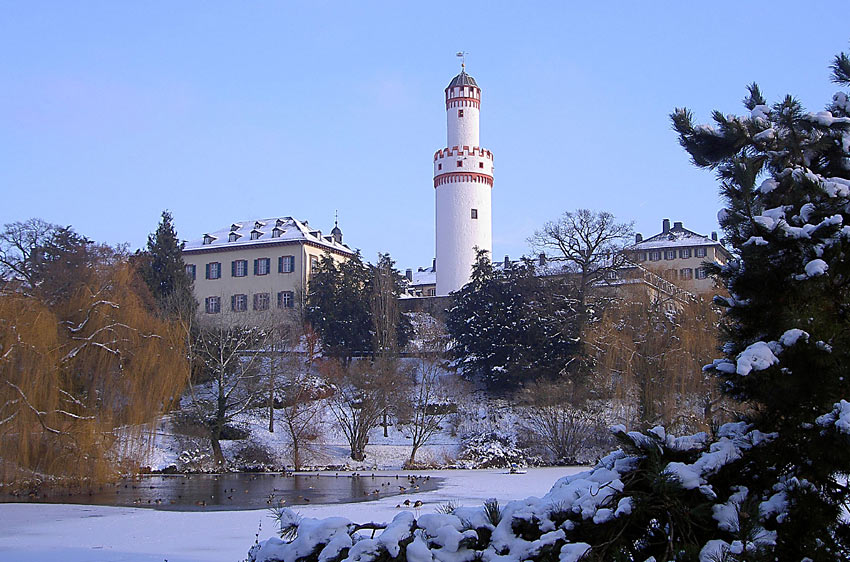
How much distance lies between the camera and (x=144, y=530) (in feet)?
51.3

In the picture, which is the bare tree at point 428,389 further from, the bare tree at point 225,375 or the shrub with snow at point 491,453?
the bare tree at point 225,375

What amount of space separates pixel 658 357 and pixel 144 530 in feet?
80.8

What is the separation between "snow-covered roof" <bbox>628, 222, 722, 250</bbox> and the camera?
75.6 meters

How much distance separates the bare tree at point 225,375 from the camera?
124 feet

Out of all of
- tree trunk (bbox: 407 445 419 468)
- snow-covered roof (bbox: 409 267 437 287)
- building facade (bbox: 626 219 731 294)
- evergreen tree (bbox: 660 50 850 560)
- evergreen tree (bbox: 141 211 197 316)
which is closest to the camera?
evergreen tree (bbox: 660 50 850 560)

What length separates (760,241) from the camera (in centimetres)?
538

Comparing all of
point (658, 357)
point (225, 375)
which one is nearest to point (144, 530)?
point (658, 357)

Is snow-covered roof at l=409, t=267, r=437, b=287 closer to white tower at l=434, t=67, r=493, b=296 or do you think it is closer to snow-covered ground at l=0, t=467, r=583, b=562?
white tower at l=434, t=67, r=493, b=296

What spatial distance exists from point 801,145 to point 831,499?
240 centimetres

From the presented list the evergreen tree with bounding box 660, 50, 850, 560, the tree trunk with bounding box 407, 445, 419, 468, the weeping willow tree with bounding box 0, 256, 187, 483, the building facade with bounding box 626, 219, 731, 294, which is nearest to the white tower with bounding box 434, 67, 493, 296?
the building facade with bounding box 626, 219, 731, 294

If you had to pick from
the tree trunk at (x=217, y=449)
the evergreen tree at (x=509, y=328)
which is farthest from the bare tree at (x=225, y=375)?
the evergreen tree at (x=509, y=328)

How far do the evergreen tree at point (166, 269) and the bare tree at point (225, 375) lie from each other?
2.99 meters

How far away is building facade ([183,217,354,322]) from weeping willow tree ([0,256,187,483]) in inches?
1287

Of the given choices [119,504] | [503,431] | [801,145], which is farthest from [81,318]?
[801,145]
